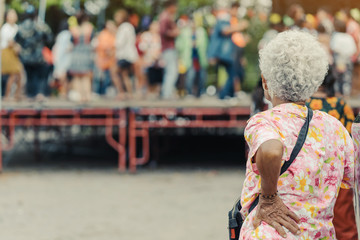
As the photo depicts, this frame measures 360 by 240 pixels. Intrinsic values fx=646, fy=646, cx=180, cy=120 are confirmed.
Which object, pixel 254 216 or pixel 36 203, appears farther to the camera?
pixel 36 203

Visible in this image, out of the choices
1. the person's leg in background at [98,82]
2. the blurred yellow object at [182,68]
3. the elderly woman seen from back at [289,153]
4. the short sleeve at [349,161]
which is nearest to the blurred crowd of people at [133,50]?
the blurred yellow object at [182,68]

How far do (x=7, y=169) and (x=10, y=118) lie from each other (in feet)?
4.16

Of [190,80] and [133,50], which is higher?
[133,50]

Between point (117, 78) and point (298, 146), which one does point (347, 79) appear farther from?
point (298, 146)

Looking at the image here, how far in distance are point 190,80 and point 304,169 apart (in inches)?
479

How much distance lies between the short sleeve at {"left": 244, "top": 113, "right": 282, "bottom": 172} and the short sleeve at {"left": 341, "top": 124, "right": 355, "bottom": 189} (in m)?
0.37

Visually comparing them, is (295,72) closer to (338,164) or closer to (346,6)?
(338,164)

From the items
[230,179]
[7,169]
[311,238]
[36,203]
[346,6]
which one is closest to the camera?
[311,238]

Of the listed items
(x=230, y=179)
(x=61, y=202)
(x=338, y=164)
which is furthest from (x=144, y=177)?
(x=338, y=164)

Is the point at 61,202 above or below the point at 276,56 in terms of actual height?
below

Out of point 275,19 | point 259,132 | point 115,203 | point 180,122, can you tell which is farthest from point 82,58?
point 259,132

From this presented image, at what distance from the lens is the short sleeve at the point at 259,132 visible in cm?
240

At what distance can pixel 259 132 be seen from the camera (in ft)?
7.97

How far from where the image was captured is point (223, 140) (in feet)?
58.2
